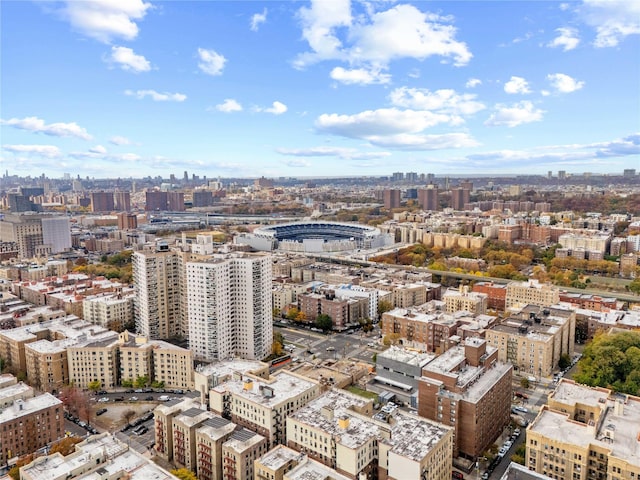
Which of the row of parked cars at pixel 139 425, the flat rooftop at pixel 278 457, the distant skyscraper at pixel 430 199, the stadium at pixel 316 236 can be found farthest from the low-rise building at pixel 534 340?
the distant skyscraper at pixel 430 199

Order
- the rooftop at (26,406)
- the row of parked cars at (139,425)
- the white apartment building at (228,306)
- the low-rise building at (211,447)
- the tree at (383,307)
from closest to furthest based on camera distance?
the low-rise building at (211,447)
the rooftop at (26,406)
the row of parked cars at (139,425)
the white apartment building at (228,306)
the tree at (383,307)

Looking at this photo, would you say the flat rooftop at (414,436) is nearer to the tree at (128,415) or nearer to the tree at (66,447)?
the tree at (66,447)

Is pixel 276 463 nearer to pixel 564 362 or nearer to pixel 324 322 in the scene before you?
pixel 324 322

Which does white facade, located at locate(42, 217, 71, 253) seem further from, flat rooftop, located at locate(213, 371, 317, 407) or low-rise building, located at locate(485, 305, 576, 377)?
low-rise building, located at locate(485, 305, 576, 377)

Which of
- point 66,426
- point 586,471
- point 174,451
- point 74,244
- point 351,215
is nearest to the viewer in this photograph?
point 586,471

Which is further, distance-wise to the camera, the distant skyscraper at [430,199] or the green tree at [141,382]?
the distant skyscraper at [430,199]

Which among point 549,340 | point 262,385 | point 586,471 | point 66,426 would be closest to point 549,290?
point 549,340

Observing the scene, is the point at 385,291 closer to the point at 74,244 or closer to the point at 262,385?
the point at 262,385
